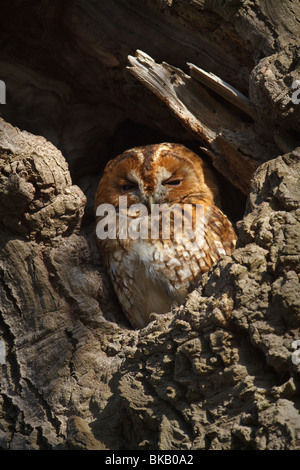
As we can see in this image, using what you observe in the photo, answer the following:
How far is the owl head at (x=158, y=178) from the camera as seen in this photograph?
286cm

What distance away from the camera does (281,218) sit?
2.11 metres

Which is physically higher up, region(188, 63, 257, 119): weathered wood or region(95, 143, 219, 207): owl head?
region(188, 63, 257, 119): weathered wood

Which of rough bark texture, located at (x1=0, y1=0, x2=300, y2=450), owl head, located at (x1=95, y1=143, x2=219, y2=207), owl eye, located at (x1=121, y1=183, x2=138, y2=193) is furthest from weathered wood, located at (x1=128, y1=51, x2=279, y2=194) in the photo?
owl eye, located at (x1=121, y1=183, x2=138, y2=193)

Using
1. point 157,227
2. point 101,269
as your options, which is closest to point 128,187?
point 157,227

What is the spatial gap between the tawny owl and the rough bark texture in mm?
170

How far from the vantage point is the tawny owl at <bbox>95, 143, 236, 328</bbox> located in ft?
8.66

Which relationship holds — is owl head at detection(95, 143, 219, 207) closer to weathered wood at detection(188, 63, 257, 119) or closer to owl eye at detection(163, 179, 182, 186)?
owl eye at detection(163, 179, 182, 186)

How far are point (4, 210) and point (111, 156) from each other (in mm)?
1195

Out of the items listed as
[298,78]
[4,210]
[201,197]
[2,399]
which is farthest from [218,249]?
[2,399]

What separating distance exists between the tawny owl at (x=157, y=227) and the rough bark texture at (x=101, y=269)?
0.17 m

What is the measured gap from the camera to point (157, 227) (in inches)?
107

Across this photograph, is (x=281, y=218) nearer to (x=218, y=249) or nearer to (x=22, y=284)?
(x=218, y=249)

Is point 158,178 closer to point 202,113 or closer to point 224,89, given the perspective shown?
point 202,113

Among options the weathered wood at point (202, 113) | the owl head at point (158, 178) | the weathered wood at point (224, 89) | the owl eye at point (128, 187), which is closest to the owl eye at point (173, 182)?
the owl head at point (158, 178)
